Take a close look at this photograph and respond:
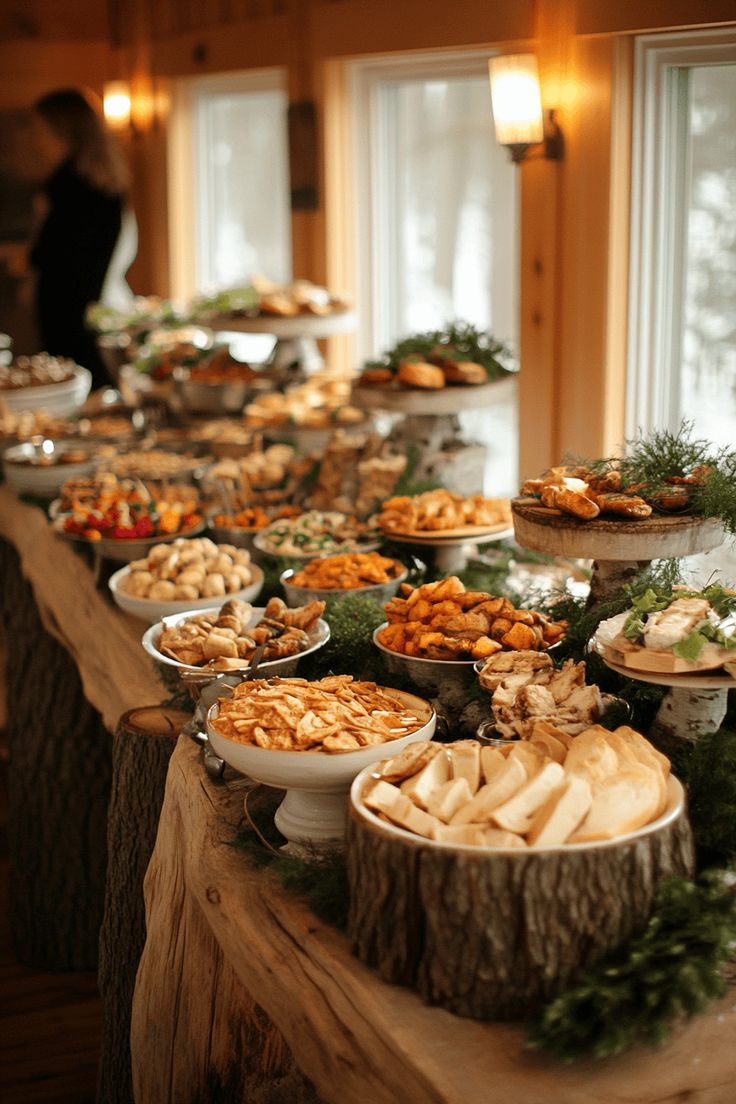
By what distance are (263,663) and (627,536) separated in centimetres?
71

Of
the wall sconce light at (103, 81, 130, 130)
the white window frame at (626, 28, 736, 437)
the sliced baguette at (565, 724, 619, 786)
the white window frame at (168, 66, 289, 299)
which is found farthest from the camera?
the wall sconce light at (103, 81, 130, 130)

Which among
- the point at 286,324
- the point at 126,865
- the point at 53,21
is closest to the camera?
the point at 126,865

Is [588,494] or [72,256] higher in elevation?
[72,256]

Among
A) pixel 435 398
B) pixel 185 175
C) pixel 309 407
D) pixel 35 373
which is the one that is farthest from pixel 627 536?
pixel 185 175

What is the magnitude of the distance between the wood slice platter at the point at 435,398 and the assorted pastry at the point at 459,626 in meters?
1.06

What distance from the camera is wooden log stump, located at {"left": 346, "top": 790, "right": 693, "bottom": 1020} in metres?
1.56

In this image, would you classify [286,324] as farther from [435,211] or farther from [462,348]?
[462,348]

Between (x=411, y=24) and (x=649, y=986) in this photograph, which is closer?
(x=649, y=986)

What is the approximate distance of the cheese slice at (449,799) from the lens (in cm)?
169

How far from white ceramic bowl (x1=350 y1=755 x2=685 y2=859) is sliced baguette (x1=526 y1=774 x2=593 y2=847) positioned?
0.6 inches

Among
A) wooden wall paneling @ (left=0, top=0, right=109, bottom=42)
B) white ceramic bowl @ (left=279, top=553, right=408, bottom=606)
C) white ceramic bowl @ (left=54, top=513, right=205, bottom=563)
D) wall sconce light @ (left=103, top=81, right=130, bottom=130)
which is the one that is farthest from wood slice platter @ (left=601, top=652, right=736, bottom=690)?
wooden wall paneling @ (left=0, top=0, right=109, bottom=42)

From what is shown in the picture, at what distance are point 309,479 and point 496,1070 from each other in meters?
2.54

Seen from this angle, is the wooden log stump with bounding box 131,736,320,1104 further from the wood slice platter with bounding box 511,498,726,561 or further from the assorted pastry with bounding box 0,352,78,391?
the assorted pastry with bounding box 0,352,78,391

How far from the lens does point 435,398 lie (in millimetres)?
3469
